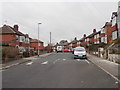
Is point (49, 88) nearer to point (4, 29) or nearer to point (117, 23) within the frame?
point (117, 23)

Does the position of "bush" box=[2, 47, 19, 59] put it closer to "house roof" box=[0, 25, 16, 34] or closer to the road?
the road

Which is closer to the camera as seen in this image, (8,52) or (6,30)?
(8,52)

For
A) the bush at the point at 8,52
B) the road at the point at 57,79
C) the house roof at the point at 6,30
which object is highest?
the house roof at the point at 6,30

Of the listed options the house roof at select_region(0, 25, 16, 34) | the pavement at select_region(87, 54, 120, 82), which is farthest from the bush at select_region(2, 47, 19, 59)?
the house roof at select_region(0, 25, 16, 34)

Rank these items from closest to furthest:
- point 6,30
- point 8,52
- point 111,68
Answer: point 111,68 < point 8,52 < point 6,30

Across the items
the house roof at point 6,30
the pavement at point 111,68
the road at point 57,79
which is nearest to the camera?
the road at point 57,79

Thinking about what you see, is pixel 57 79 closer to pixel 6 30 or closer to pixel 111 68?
pixel 111 68

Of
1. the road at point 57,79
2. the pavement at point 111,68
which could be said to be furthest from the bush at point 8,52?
the pavement at point 111,68

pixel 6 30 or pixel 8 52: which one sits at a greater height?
pixel 6 30

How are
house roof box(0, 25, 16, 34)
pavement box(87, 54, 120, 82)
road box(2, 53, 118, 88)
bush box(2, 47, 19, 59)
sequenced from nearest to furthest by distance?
1. road box(2, 53, 118, 88)
2. pavement box(87, 54, 120, 82)
3. bush box(2, 47, 19, 59)
4. house roof box(0, 25, 16, 34)

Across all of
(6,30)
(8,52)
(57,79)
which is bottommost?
(57,79)

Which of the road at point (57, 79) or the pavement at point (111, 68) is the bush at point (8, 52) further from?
the pavement at point (111, 68)

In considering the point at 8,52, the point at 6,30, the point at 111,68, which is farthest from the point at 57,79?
the point at 6,30

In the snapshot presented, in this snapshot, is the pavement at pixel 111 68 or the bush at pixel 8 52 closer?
the pavement at pixel 111 68
